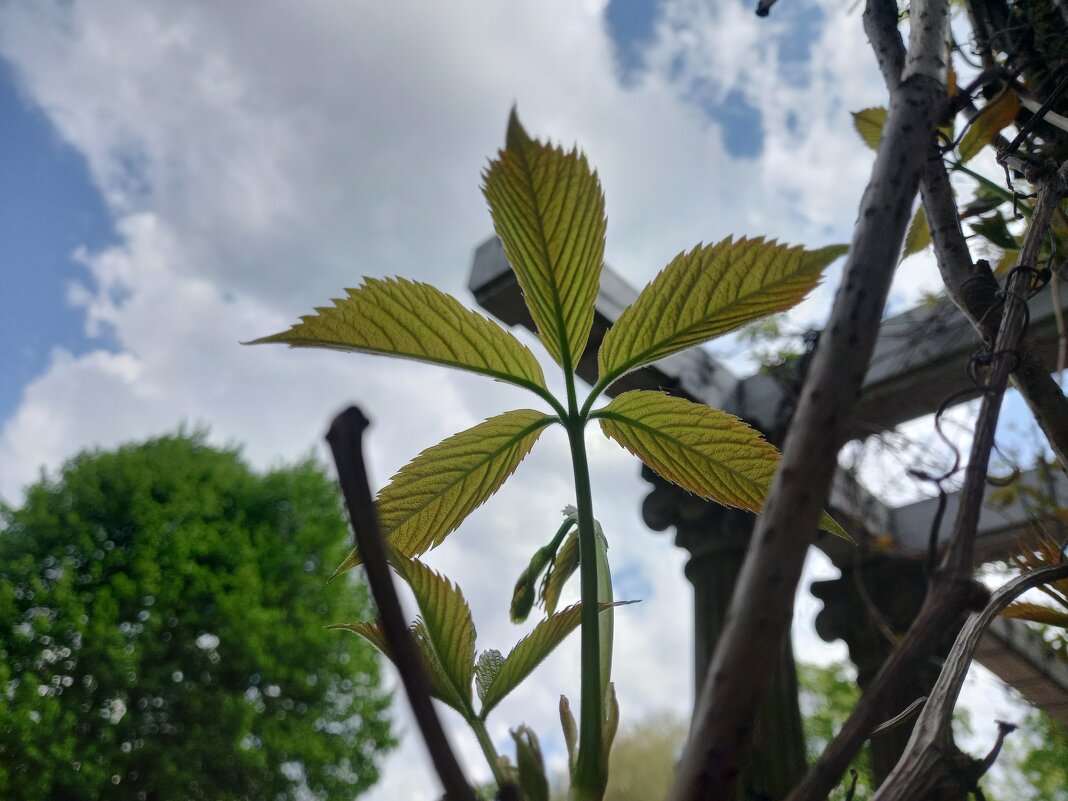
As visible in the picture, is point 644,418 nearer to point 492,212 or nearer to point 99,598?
point 492,212

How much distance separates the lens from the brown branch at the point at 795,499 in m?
0.13

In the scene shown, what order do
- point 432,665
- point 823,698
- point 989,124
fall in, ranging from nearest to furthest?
point 432,665 → point 989,124 → point 823,698

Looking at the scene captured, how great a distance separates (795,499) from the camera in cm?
14

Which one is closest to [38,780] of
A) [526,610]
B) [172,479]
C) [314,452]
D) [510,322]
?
[172,479]

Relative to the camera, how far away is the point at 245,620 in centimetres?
732

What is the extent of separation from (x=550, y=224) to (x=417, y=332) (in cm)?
6

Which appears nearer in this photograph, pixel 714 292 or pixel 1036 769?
pixel 714 292

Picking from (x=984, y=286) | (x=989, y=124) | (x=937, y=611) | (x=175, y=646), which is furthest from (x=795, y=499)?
(x=175, y=646)

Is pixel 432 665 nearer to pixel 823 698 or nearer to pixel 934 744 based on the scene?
pixel 934 744

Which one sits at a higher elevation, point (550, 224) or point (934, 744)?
point (550, 224)

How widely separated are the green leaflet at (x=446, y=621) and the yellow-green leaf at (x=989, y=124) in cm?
39

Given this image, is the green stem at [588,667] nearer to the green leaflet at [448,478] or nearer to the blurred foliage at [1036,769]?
the green leaflet at [448,478]

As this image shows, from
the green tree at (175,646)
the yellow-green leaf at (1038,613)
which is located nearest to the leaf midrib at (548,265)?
the yellow-green leaf at (1038,613)

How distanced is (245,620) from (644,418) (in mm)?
7911
